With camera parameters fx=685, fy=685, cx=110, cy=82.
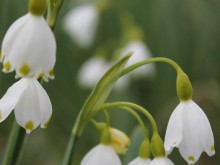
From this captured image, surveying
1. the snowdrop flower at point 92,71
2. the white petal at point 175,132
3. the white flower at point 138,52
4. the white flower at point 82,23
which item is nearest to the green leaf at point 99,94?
the white petal at point 175,132

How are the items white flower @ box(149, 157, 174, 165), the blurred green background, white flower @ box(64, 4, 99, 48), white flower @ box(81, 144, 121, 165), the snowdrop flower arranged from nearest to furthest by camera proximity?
white flower @ box(149, 157, 174, 165), white flower @ box(81, 144, 121, 165), the blurred green background, the snowdrop flower, white flower @ box(64, 4, 99, 48)

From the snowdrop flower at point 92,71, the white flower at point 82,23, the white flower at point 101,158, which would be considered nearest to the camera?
the white flower at point 101,158

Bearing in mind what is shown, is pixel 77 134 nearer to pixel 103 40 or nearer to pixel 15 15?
pixel 15 15

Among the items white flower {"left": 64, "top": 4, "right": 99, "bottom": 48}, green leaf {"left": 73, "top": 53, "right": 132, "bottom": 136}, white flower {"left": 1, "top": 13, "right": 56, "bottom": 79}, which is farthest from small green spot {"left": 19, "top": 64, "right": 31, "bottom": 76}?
white flower {"left": 64, "top": 4, "right": 99, "bottom": 48}

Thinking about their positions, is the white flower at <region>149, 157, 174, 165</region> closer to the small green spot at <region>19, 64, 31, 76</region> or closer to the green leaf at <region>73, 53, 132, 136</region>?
the green leaf at <region>73, 53, 132, 136</region>

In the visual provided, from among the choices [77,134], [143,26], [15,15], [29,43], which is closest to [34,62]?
[29,43]

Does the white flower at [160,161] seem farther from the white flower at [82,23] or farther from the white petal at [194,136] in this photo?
the white flower at [82,23]

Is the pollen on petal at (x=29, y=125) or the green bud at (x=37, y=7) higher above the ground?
the green bud at (x=37, y=7)
